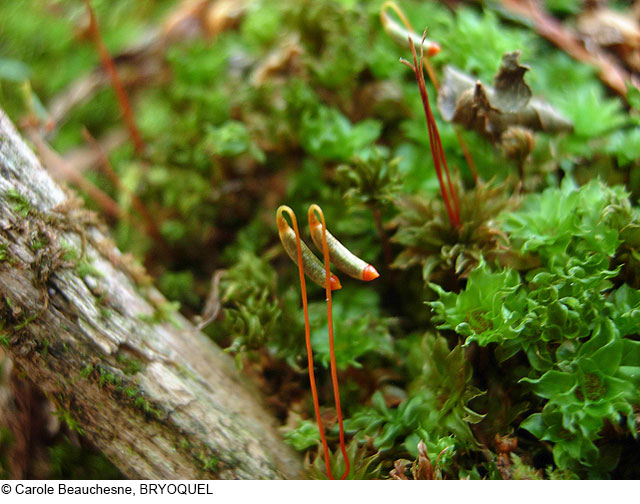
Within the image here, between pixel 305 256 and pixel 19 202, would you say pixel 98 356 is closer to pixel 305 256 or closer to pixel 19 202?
pixel 19 202

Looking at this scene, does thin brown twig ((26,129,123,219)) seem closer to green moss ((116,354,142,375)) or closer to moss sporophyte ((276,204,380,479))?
green moss ((116,354,142,375))

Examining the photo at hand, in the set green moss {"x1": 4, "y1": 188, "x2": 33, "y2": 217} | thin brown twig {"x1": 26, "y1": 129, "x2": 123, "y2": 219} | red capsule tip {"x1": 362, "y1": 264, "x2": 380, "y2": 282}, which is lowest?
red capsule tip {"x1": 362, "y1": 264, "x2": 380, "y2": 282}

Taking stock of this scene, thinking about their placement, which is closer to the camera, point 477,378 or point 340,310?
point 477,378

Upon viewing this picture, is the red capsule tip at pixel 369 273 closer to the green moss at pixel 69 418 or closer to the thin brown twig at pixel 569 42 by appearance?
the green moss at pixel 69 418

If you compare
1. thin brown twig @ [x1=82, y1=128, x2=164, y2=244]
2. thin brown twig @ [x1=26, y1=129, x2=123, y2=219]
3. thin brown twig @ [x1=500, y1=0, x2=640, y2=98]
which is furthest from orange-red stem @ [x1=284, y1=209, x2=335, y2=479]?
thin brown twig @ [x1=500, y1=0, x2=640, y2=98]

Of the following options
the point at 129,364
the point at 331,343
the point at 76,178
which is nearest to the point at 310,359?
the point at 331,343

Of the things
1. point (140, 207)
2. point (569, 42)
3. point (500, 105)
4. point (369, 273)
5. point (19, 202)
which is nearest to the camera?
point (369, 273)

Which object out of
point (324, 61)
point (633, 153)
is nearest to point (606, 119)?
point (633, 153)

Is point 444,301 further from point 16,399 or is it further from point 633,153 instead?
point 16,399
